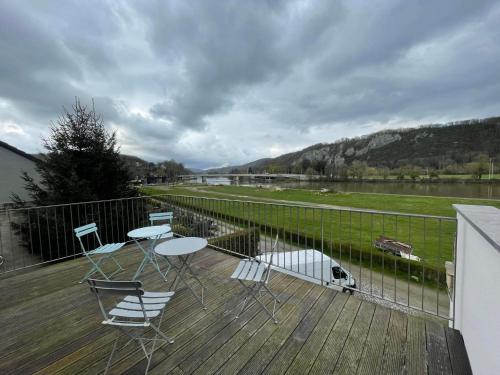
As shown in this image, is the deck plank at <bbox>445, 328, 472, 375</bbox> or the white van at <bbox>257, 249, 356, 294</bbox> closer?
the deck plank at <bbox>445, 328, 472, 375</bbox>

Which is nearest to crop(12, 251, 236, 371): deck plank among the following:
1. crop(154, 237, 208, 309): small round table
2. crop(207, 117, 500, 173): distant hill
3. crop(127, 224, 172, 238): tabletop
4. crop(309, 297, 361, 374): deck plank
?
crop(154, 237, 208, 309): small round table

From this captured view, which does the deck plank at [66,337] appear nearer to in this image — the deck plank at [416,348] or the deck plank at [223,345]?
the deck plank at [223,345]

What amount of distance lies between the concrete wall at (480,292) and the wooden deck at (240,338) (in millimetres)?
317

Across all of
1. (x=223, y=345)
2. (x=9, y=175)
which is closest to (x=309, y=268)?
(x=223, y=345)

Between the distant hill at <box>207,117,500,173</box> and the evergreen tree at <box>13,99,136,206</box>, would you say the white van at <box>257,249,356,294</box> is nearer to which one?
the evergreen tree at <box>13,99,136,206</box>

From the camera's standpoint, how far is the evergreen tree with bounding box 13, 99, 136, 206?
625 cm

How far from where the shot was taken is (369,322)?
7.68 ft

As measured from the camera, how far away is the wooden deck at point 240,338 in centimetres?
181

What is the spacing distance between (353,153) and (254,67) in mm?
98195

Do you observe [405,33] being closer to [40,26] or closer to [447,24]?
[447,24]

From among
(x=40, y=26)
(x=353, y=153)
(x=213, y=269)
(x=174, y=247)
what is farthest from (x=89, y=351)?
(x=353, y=153)

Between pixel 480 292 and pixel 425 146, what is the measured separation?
91.6m

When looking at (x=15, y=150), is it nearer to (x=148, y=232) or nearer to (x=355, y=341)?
(x=148, y=232)

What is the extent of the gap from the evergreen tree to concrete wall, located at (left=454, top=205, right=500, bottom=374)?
318 inches
